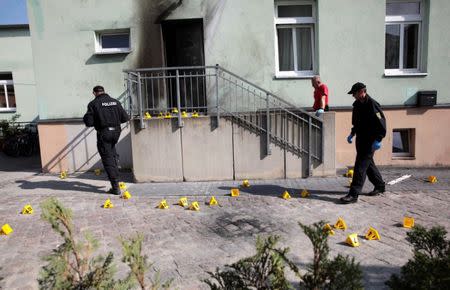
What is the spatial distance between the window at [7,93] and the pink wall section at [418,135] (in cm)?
1354

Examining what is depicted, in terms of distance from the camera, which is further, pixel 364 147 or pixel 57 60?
pixel 57 60

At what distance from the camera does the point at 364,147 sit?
6047 mm

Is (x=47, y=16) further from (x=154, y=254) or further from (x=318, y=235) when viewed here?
(x=318, y=235)

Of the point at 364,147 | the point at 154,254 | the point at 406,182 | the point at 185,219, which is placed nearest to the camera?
the point at 154,254

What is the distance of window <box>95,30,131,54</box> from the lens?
8883mm

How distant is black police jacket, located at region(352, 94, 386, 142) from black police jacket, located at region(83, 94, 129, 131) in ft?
14.2

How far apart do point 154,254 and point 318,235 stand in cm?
266

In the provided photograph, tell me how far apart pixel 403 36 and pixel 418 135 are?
2.36 m

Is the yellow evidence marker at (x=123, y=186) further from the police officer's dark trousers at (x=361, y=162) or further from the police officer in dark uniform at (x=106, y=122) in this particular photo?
the police officer's dark trousers at (x=361, y=162)

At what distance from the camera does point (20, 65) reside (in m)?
15.3

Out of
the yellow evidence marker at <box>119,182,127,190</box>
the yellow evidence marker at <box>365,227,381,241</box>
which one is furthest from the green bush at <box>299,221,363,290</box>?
the yellow evidence marker at <box>119,182,127,190</box>

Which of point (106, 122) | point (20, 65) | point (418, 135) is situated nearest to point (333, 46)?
point (418, 135)

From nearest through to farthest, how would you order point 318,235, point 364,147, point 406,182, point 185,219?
1. point 318,235
2. point 185,219
3. point 364,147
4. point 406,182

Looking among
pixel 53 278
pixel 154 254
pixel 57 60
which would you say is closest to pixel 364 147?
pixel 154 254
